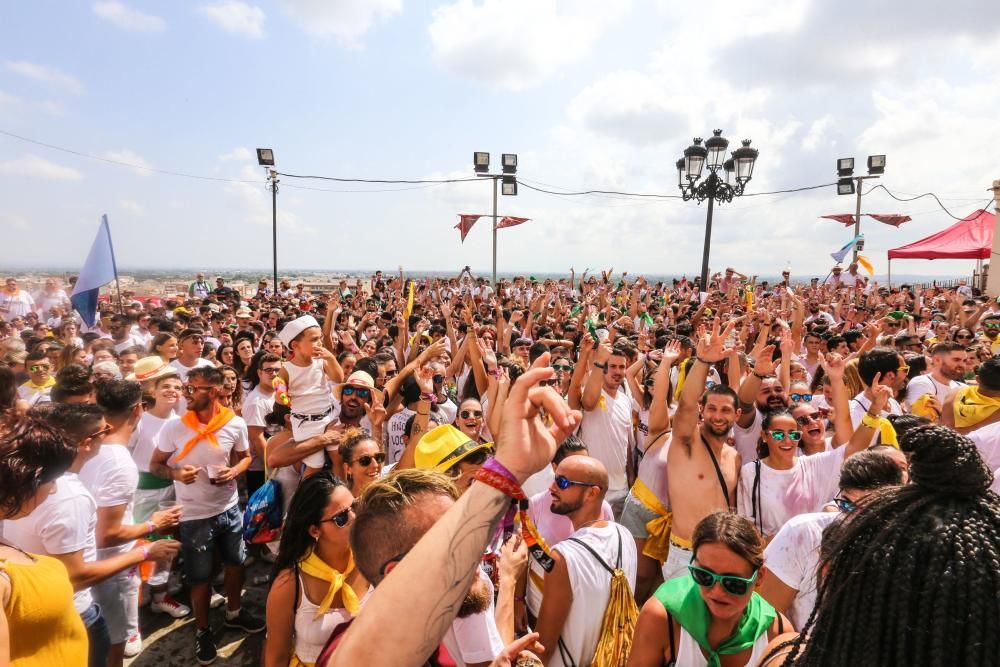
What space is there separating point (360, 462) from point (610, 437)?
224 cm

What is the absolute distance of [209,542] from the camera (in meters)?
3.95

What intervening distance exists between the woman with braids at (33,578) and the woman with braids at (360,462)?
4.50 ft

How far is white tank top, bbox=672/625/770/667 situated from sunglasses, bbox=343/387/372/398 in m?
3.07

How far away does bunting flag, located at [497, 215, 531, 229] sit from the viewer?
17.8m

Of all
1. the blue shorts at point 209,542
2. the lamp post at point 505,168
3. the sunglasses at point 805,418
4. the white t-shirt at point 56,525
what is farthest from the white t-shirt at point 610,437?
the lamp post at point 505,168

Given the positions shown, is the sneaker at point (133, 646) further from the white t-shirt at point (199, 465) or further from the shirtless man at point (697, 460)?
the shirtless man at point (697, 460)

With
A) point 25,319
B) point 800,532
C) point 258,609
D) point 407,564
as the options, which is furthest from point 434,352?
point 25,319

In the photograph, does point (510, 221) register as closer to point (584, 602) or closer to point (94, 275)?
point (94, 275)

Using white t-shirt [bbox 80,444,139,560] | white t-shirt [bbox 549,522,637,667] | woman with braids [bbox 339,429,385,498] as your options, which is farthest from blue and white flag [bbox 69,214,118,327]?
white t-shirt [bbox 549,522,637,667]

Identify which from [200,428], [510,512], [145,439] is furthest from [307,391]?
[510,512]

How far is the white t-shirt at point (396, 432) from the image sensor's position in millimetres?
4970

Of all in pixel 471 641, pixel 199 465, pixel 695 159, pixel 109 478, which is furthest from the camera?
A: pixel 695 159

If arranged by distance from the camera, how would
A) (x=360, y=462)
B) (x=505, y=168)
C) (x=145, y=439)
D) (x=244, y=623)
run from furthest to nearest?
1. (x=505, y=168)
2. (x=145, y=439)
3. (x=244, y=623)
4. (x=360, y=462)

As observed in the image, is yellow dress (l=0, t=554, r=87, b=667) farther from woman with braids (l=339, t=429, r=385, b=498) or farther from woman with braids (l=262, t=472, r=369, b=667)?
woman with braids (l=339, t=429, r=385, b=498)
